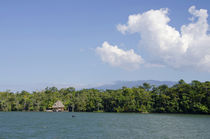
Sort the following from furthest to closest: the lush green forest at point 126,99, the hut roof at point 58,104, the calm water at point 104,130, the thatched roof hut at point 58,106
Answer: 1. the hut roof at point 58,104
2. the thatched roof hut at point 58,106
3. the lush green forest at point 126,99
4. the calm water at point 104,130

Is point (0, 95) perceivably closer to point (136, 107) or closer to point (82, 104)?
point (82, 104)

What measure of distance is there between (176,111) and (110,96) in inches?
1116

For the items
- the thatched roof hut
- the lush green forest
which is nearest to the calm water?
the lush green forest

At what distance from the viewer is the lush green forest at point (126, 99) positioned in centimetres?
8919

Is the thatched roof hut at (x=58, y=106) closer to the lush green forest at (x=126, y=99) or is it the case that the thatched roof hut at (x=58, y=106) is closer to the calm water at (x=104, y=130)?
the lush green forest at (x=126, y=99)

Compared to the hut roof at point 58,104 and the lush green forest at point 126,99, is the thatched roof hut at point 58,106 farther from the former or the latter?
the lush green forest at point 126,99

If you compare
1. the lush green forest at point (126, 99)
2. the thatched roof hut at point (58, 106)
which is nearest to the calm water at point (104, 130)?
the lush green forest at point (126, 99)

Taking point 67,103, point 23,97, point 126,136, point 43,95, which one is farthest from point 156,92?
point 126,136

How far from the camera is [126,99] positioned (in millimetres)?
99125

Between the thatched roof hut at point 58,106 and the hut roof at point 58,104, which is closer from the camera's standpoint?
the thatched roof hut at point 58,106

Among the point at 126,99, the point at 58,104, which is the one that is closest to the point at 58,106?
the point at 58,104

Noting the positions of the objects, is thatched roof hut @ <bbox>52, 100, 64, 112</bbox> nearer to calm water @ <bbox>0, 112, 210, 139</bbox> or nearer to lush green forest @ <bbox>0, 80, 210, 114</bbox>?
lush green forest @ <bbox>0, 80, 210, 114</bbox>

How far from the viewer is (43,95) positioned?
116m

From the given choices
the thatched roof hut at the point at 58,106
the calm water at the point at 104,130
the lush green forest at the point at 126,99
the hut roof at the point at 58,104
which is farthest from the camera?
the hut roof at the point at 58,104
